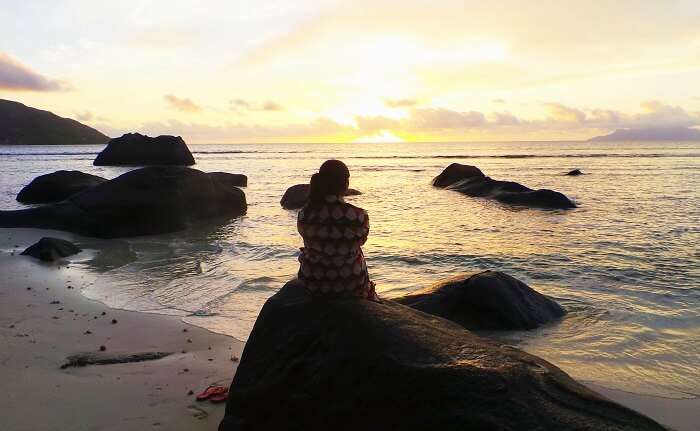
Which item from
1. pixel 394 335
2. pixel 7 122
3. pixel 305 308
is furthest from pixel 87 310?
pixel 7 122

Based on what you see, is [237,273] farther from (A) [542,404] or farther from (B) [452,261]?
(A) [542,404]

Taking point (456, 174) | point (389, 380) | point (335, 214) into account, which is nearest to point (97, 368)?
point (335, 214)

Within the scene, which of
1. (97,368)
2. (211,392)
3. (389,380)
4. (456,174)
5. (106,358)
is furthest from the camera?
(456,174)

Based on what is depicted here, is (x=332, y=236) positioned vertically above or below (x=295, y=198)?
above

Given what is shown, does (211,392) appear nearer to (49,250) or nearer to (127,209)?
(49,250)

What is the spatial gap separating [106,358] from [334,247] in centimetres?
343

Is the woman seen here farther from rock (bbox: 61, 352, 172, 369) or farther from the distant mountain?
the distant mountain

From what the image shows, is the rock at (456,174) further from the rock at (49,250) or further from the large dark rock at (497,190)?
the rock at (49,250)

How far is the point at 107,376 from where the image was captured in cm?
603

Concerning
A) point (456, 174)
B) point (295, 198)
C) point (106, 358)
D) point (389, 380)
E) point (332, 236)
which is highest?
point (332, 236)

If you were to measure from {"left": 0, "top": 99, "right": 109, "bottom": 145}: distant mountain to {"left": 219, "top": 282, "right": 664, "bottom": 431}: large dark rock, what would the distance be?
7237 inches

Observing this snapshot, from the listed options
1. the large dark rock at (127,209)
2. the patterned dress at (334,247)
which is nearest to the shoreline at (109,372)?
the patterned dress at (334,247)

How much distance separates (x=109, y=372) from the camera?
616cm

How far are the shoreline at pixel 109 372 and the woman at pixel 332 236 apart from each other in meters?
1.63
